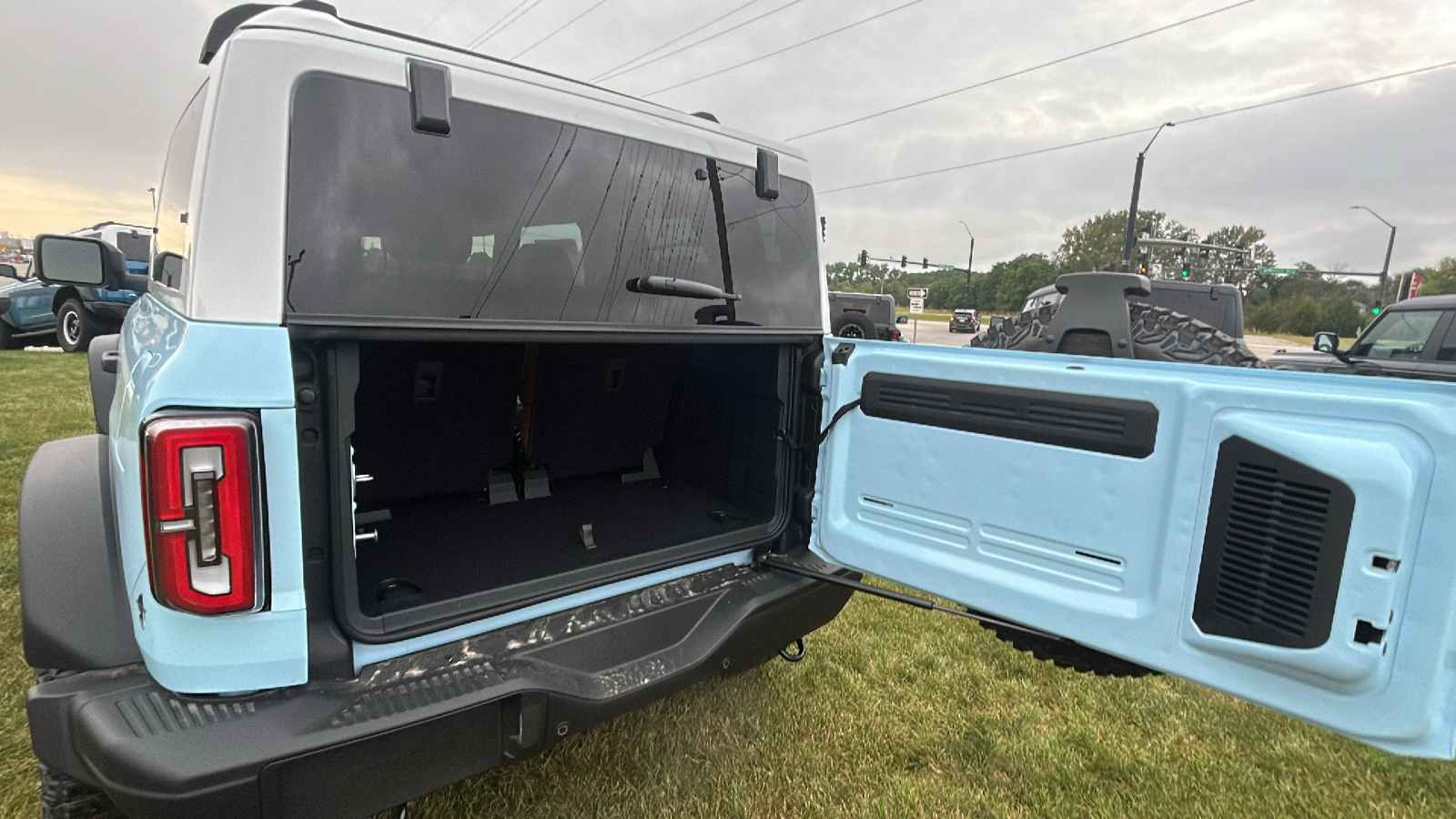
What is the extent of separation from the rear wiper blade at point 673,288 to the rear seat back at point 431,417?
106cm

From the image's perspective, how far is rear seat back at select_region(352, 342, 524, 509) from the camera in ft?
9.06

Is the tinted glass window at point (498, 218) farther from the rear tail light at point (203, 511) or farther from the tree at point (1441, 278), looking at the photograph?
the tree at point (1441, 278)

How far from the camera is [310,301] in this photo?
149 centimetres

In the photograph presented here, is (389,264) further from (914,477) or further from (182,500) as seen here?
(914,477)

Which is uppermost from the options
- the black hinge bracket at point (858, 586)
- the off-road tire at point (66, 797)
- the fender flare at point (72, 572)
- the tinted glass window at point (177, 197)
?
the tinted glass window at point (177, 197)

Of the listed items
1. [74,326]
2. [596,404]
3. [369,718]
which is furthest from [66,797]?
[74,326]

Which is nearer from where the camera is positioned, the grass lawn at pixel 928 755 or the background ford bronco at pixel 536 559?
the background ford bronco at pixel 536 559

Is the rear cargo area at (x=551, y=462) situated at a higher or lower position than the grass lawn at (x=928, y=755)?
higher

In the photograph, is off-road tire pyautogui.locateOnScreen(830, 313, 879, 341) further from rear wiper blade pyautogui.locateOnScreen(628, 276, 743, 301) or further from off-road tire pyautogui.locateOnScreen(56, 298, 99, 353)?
off-road tire pyautogui.locateOnScreen(56, 298, 99, 353)

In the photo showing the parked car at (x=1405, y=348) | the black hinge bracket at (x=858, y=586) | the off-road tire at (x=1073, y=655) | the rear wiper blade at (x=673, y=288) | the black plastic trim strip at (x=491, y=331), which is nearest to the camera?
the black plastic trim strip at (x=491, y=331)

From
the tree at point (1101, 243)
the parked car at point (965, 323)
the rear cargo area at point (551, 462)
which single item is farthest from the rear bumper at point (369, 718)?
the tree at point (1101, 243)

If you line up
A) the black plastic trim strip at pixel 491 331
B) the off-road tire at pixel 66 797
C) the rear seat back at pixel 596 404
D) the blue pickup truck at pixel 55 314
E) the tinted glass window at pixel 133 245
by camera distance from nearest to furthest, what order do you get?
the black plastic trim strip at pixel 491 331 → the off-road tire at pixel 66 797 → the rear seat back at pixel 596 404 → the blue pickup truck at pixel 55 314 → the tinted glass window at pixel 133 245

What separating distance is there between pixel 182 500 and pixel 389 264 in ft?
2.05

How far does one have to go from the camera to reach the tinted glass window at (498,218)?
5.00 ft
